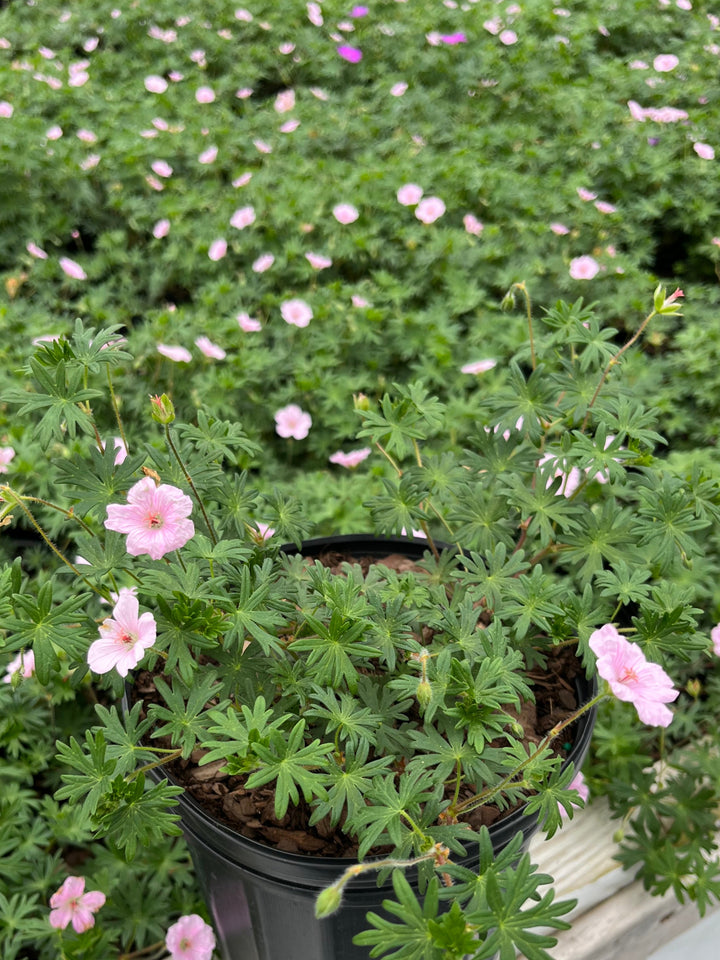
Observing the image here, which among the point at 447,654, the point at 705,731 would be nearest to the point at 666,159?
the point at 705,731

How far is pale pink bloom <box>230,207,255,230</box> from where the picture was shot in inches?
91.4

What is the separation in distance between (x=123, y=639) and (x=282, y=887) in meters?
0.34

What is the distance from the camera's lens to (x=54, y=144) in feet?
8.46

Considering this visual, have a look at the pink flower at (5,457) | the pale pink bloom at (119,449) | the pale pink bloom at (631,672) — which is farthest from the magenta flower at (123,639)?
the pink flower at (5,457)

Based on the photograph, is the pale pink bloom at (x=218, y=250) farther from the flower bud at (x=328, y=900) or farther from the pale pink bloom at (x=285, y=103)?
the flower bud at (x=328, y=900)

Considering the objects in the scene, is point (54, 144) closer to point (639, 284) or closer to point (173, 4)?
point (173, 4)

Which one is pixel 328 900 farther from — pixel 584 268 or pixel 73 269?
pixel 73 269

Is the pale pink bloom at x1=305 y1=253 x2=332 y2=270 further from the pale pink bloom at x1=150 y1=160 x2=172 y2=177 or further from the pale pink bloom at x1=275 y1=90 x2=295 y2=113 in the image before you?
the pale pink bloom at x1=275 y1=90 x2=295 y2=113

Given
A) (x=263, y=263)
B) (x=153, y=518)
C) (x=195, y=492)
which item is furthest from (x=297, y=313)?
(x=153, y=518)

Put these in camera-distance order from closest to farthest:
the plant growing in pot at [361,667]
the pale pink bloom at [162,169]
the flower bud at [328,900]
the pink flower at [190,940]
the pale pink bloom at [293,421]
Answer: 1. the flower bud at [328,900]
2. the plant growing in pot at [361,667]
3. the pink flower at [190,940]
4. the pale pink bloom at [293,421]
5. the pale pink bloom at [162,169]

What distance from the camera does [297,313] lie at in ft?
6.73

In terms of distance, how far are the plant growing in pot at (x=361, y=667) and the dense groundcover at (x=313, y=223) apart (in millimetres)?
246

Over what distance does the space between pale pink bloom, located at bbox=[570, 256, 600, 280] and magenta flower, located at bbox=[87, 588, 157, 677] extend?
1617 mm

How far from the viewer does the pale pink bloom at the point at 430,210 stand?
7.47ft
